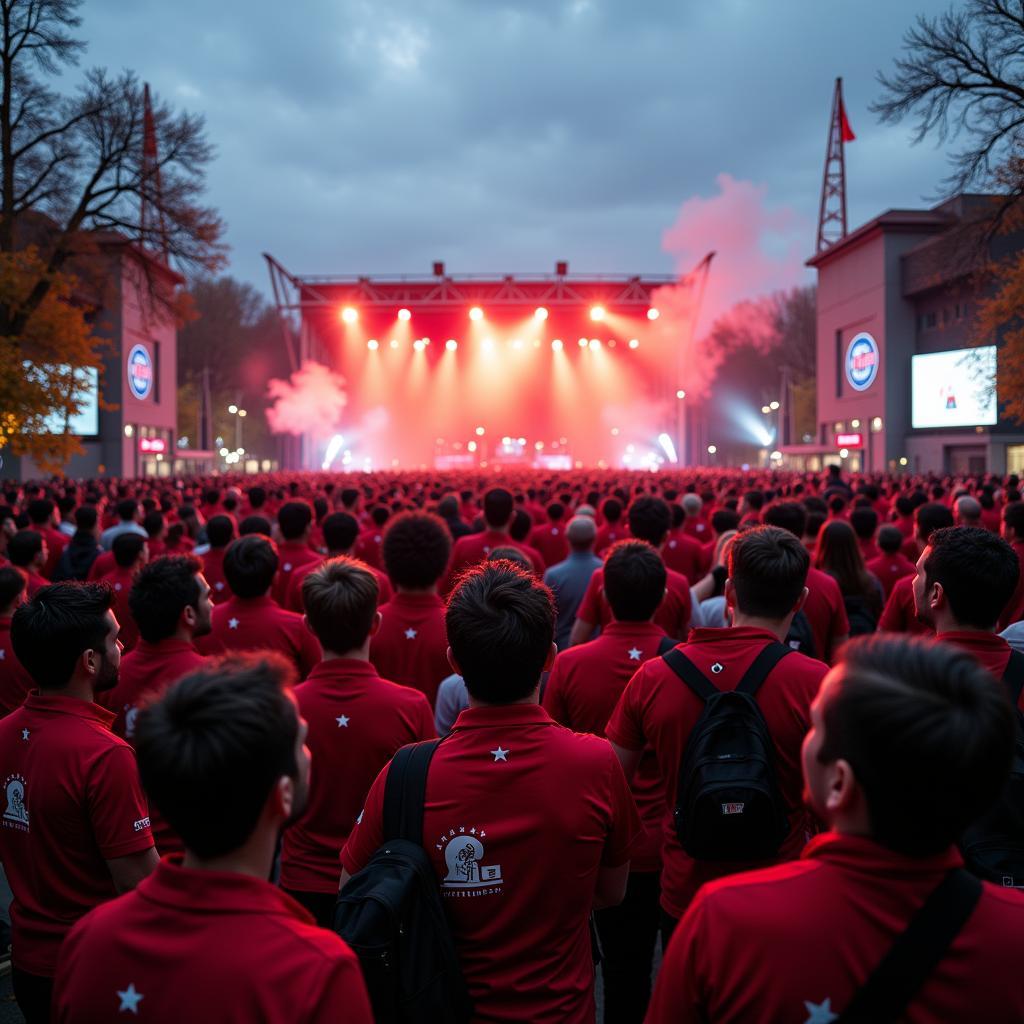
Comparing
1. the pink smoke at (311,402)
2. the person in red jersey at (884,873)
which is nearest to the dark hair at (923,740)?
the person in red jersey at (884,873)

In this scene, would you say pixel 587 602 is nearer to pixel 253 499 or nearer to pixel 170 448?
pixel 253 499

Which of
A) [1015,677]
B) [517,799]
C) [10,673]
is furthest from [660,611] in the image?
[10,673]

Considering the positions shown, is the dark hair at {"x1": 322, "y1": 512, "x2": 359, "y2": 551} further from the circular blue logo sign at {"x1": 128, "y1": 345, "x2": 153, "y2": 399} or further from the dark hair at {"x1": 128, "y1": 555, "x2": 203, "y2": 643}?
the circular blue logo sign at {"x1": 128, "y1": 345, "x2": 153, "y2": 399}

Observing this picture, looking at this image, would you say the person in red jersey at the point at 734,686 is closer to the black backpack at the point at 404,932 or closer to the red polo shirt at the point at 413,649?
the black backpack at the point at 404,932

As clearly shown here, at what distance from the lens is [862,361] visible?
44.4 m

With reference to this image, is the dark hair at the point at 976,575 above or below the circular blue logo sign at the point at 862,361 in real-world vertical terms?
below

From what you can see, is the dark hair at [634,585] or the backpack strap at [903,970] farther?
the dark hair at [634,585]

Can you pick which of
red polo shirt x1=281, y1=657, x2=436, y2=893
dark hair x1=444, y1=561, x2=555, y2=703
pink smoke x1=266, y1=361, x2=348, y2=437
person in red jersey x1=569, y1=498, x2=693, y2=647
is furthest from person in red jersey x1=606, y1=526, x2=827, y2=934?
pink smoke x1=266, y1=361, x2=348, y2=437

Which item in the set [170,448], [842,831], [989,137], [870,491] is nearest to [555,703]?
[842,831]

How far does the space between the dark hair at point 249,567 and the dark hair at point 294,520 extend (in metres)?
2.48

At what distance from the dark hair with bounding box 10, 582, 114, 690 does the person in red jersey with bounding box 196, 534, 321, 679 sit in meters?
1.82

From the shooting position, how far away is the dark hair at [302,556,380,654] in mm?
3248

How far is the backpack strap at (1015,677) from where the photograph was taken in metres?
2.95

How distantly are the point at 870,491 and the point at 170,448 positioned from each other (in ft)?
133
